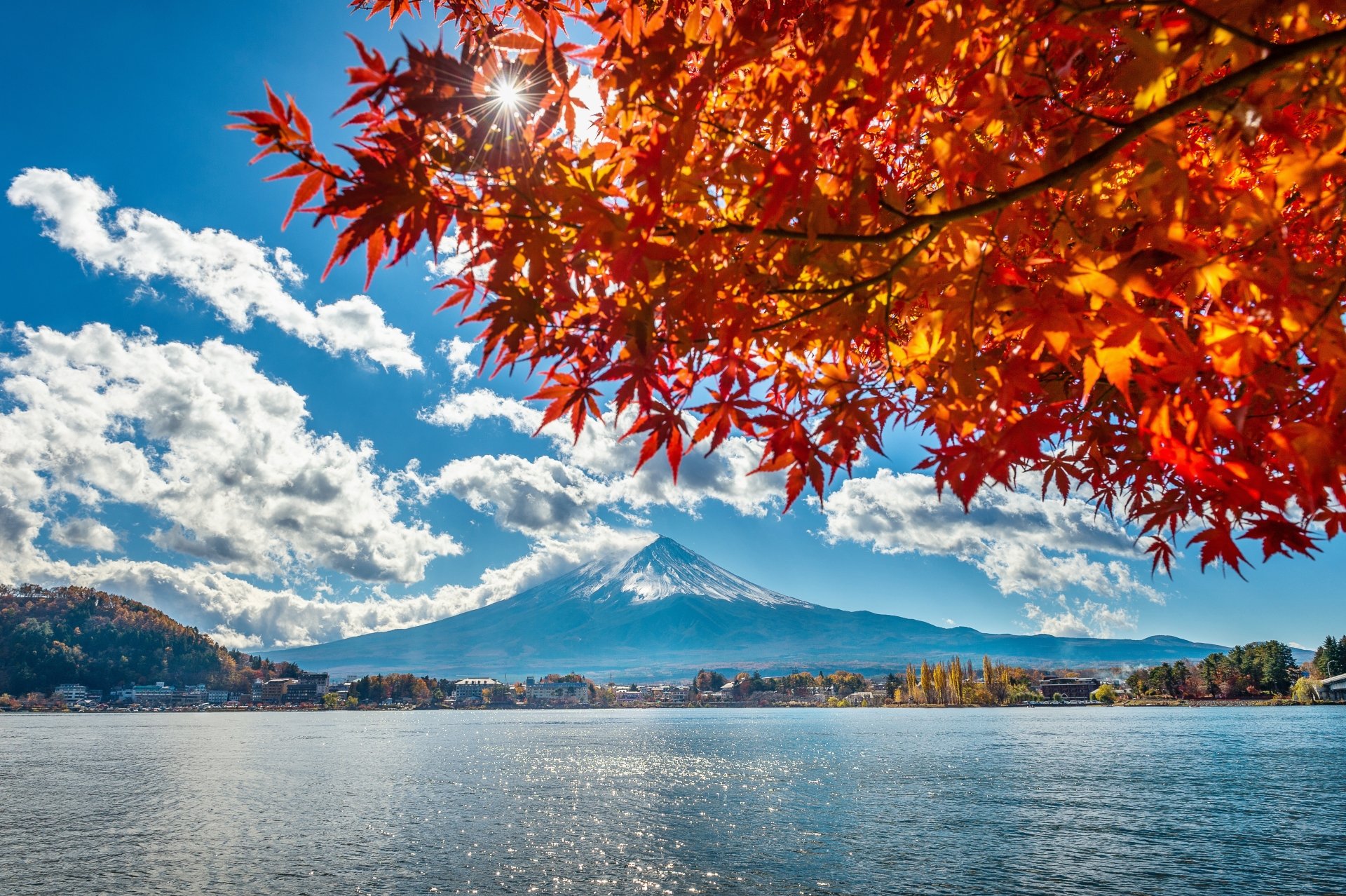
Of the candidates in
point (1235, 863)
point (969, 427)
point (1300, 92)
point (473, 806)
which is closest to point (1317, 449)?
point (969, 427)

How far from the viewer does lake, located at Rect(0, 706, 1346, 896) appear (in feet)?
89.1

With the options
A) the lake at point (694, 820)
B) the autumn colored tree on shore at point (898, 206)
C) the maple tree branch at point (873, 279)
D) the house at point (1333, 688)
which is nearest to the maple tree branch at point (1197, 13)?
the autumn colored tree on shore at point (898, 206)

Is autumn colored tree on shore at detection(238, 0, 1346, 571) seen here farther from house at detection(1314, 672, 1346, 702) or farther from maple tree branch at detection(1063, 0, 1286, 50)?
house at detection(1314, 672, 1346, 702)

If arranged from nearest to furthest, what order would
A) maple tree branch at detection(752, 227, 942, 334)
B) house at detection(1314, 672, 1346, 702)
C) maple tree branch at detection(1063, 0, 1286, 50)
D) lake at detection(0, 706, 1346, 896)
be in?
1. maple tree branch at detection(1063, 0, 1286, 50)
2. maple tree branch at detection(752, 227, 942, 334)
3. lake at detection(0, 706, 1346, 896)
4. house at detection(1314, 672, 1346, 702)

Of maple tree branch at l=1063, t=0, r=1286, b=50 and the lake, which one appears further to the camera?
the lake

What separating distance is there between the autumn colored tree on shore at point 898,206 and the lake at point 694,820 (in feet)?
89.3

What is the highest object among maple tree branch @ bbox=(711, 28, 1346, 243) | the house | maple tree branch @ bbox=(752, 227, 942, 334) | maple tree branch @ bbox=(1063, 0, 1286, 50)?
maple tree branch @ bbox=(1063, 0, 1286, 50)

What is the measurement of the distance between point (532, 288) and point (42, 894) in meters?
35.3

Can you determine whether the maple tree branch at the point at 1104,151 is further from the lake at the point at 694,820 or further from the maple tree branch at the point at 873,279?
the lake at the point at 694,820

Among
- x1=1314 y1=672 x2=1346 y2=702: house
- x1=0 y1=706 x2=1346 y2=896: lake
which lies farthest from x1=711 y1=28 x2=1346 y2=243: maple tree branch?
x1=1314 y1=672 x2=1346 y2=702: house

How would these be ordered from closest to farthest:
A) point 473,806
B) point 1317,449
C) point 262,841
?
point 1317,449, point 262,841, point 473,806

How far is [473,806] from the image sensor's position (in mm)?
45219

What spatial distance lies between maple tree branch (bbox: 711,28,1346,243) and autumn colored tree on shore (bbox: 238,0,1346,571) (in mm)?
10

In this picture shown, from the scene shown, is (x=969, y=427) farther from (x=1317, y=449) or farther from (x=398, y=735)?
(x=398, y=735)
